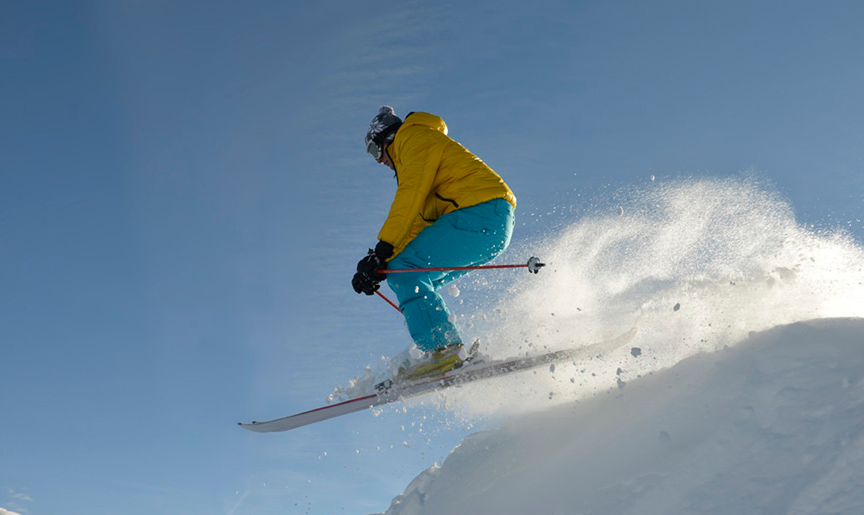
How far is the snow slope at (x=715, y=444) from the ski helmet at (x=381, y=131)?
294 centimetres

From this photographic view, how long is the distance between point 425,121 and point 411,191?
2.54ft

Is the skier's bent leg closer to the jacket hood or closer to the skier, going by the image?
the skier

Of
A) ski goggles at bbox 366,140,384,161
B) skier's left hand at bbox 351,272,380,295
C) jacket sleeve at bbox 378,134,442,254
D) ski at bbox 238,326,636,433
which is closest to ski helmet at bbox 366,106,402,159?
ski goggles at bbox 366,140,384,161

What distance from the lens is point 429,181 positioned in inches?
Result: 191

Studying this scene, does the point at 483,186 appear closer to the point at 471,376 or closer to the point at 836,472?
the point at 471,376

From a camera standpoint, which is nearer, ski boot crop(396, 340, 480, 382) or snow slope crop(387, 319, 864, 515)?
snow slope crop(387, 319, 864, 515)

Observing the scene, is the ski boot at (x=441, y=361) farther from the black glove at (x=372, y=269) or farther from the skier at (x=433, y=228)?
the black glove at (x=372, y=269)

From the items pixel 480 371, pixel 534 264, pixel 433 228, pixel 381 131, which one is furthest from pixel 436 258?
pixel 381 131

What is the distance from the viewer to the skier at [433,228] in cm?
487

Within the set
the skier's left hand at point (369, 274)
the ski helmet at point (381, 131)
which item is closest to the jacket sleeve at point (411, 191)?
the skier's left hand at point (369, 274)

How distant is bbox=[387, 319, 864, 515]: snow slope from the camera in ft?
8.36

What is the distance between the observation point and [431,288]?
5.06 meters

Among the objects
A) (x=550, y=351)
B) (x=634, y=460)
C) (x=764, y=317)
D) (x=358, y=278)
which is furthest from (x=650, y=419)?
(x=358, y=278)

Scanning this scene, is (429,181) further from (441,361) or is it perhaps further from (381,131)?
(441,361)
